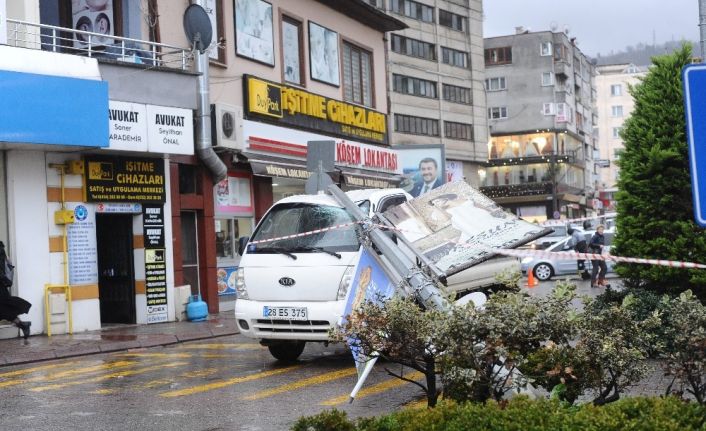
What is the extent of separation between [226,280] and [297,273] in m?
12.3

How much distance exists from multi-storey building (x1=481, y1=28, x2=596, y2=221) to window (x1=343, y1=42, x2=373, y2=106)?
56030 millimetres

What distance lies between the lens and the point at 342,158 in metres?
28.9

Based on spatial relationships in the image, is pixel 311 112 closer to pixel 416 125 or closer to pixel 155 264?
pixel 155 264

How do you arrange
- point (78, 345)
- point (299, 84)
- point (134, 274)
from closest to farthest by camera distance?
point (78, 345) → point (134, 274) → point (299, 84)

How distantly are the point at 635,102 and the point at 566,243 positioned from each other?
27215mm

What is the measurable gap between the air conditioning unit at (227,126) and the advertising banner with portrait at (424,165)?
58.3ft

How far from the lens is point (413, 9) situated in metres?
66.6

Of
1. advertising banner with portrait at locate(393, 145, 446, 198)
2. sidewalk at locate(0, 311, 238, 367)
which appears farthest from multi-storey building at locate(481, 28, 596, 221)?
sidewalk at locate(0, 311, 238, 367)

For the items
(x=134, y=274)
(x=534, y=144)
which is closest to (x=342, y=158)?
(x=134, y=274)

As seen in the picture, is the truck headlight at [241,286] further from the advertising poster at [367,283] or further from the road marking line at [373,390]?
the advertising poster at [367,283]

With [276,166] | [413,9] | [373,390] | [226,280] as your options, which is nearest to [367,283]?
[373,390]

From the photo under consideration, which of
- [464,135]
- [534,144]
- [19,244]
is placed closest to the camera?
[19,244]

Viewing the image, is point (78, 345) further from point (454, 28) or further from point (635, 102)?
point (454, 28)

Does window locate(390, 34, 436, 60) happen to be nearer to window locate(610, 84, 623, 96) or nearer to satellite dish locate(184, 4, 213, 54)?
satellite dish locate(184, 4, 213, 54)
